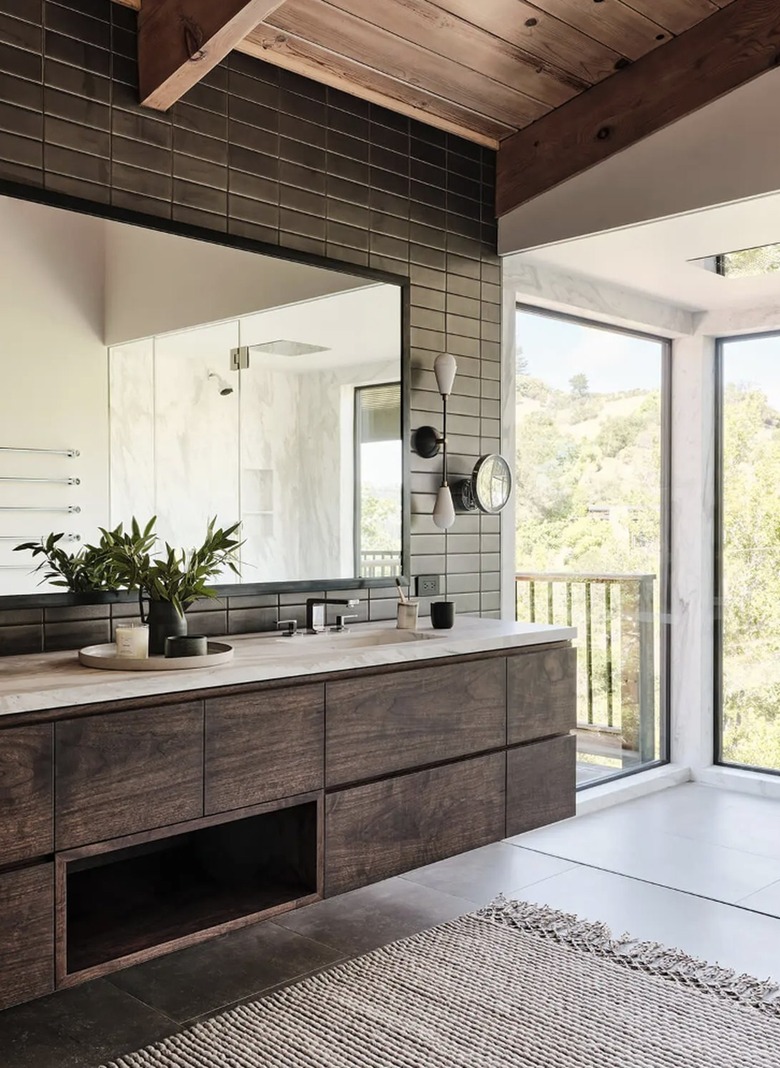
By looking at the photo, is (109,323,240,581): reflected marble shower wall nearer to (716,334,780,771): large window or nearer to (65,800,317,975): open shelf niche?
(65,800,317,975): open shelf niche

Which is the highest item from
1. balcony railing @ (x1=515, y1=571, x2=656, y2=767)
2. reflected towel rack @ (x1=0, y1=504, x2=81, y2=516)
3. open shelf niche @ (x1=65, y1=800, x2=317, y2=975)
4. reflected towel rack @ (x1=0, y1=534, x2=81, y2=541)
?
reflected towel rack @ (x1=0, y1=504, x2=81, y2=516)

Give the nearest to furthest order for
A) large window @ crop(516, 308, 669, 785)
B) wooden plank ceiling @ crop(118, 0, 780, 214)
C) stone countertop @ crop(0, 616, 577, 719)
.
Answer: stone countertop @ crop(0, 616, 577, 719)
wooden plank ceiling @ crop(118, 0, 780, 214)
large window @ crop(516, 308, 669, 785)

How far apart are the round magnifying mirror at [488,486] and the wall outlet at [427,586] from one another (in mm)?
316

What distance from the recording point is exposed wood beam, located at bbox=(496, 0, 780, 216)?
308 centimetres

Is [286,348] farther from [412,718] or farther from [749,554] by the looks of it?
[749,554]

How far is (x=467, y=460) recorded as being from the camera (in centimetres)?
385

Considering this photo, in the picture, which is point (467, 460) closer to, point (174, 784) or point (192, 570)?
point (192, 570)

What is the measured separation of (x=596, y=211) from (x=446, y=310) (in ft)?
2.04

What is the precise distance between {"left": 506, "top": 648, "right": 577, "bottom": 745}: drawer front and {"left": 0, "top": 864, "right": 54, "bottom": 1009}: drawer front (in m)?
1.46

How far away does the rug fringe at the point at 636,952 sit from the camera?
2553 mm

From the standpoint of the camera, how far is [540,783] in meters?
3.21

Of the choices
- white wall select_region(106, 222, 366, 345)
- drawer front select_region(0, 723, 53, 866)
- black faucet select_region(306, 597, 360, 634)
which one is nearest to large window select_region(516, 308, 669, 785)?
black faucet select_region(306, 597, 360, 634)

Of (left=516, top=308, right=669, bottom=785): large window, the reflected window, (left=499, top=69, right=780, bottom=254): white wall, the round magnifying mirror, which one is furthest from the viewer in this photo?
(left=516, top=308, right=669, bottom=785): large window

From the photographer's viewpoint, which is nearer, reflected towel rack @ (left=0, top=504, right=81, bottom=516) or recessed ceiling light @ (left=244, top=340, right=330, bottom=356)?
reflected towel rack @ (left=0, top=504, right=81, bottom=516)
